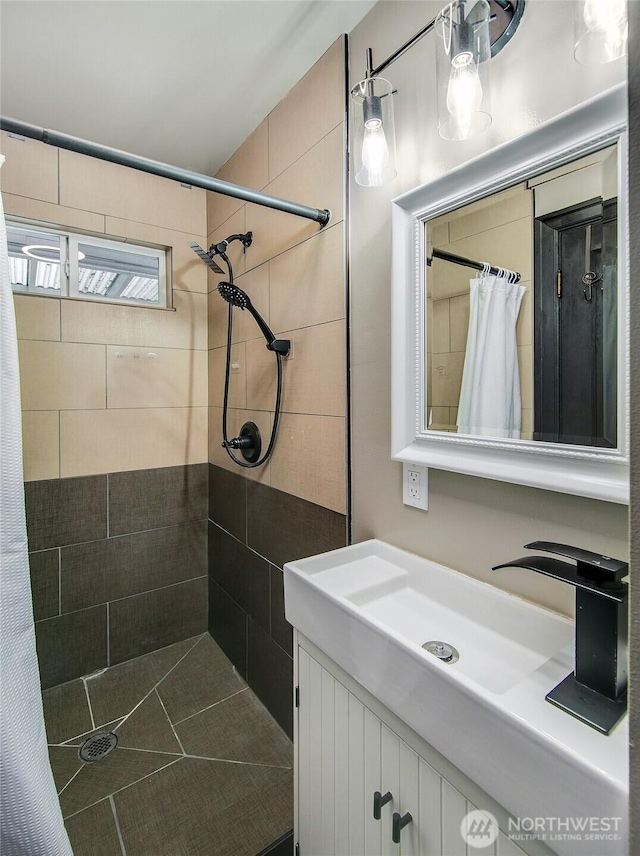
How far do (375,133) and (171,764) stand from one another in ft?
7.56

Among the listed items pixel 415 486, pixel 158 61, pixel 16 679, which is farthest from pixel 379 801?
pixel 158 61

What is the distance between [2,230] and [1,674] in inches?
44.5

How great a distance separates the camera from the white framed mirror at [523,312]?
79 cm

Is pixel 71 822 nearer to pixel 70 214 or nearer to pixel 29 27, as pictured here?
pixel 70 214

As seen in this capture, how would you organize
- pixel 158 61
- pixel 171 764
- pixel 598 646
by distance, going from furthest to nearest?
pixel 171 764 < pixel 158 61 < pixel 598 646

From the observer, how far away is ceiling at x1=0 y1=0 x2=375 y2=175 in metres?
1.33

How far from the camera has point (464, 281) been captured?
3.48ft

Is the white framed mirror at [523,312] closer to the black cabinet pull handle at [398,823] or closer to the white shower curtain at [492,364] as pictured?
the white shower curtain at [492,364]

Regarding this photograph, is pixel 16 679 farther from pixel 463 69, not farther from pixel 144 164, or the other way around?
pixel 463 69

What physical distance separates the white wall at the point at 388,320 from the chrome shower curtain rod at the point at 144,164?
0.64 feet

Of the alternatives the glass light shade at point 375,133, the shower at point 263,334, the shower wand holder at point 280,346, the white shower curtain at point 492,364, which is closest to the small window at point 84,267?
the shower at point 263,334

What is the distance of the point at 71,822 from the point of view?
1.41m

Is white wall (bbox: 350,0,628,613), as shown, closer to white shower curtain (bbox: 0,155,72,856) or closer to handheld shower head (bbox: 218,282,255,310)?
handheld shower head (bbox: 218,282,255,310)

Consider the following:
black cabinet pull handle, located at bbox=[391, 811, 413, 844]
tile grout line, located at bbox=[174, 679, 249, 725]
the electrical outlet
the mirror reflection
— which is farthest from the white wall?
tile grout line, located at bbox=[174, 679, 249, 725]
